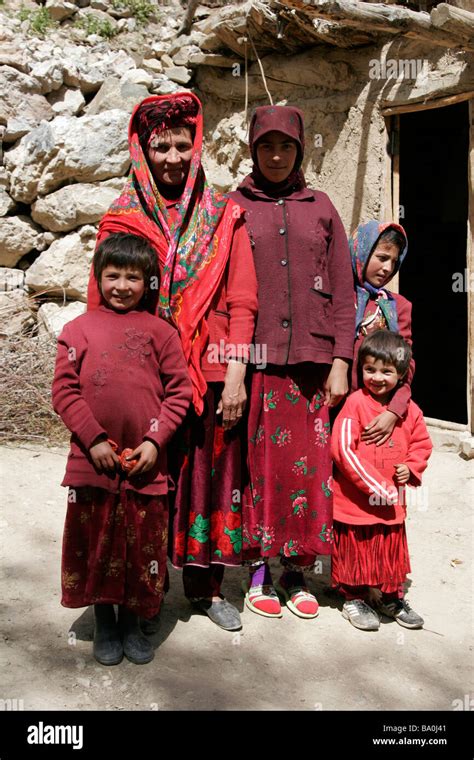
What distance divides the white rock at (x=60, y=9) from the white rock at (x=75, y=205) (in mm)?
1753

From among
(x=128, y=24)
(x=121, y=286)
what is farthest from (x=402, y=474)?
(x=128, y=24)

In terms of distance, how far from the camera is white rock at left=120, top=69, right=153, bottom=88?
5.75 m

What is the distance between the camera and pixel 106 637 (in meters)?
2.32

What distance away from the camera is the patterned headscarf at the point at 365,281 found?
107 inches

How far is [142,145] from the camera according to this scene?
2473 millimetres

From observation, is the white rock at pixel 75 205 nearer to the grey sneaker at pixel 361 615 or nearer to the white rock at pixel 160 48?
the white rock at pixel 160 48

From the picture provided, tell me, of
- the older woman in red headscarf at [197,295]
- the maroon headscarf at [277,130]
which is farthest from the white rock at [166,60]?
the older woman in red headscarf at [197,295]

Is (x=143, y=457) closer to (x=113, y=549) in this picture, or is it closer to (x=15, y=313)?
(x=113, y=549)

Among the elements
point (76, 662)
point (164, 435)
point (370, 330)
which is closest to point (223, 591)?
point (76, 662)

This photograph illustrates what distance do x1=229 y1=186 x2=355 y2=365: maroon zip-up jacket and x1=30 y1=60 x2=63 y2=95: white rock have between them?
4003 millimetres

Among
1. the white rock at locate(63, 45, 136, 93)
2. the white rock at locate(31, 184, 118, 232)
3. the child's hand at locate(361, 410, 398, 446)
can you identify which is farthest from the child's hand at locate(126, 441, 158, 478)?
the white rock at locate(63, 45, 136, 93)

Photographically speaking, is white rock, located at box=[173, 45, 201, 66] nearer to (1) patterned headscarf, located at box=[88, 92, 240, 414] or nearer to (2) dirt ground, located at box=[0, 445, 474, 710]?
(1) patterned headscarf, located at box=[88, 92, 240, 414]

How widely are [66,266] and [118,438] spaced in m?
3.74
